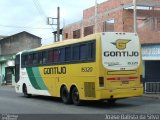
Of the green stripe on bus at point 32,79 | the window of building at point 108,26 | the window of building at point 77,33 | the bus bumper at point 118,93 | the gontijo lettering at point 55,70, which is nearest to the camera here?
the bus bumper at point 118,93

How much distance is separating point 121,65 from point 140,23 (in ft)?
64.9

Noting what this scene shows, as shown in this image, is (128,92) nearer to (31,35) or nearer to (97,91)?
(97,91)

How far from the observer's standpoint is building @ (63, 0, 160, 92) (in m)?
34.4

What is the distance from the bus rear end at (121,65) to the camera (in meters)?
21.2

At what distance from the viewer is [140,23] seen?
40.8 metres

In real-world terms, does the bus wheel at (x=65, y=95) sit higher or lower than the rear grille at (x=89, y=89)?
lower

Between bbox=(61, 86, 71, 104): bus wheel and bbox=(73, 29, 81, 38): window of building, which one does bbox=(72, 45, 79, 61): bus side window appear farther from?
bbox=(73, 29, 81, 38): window of building

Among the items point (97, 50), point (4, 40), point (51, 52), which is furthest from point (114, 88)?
point (4, 40)

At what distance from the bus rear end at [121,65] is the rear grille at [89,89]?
2.01 feet

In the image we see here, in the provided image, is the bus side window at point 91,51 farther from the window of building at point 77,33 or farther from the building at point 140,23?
the window of building at point 77,33

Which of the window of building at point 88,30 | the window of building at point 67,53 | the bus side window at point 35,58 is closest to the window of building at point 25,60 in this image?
the bus side window at point 35,58

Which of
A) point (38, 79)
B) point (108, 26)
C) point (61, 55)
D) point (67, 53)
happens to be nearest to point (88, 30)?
point (108, 26)

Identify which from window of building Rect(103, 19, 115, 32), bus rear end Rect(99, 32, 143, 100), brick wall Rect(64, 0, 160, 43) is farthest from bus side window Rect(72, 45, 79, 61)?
window of building Rect(103, 19, 115, 32)

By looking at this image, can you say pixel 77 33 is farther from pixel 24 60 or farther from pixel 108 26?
pixel 24 60
